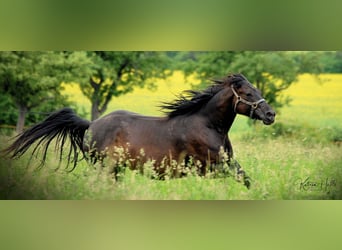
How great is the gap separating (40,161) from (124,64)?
97 cm

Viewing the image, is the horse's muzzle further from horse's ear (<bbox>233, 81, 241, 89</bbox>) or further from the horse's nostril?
horse's ear (<bbox>233, 81, 241, 89</bbox>)

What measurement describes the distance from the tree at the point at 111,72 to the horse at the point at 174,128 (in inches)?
6.5

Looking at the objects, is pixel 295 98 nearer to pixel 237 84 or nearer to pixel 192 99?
pixel 237 84

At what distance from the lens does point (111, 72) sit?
15.7 feet

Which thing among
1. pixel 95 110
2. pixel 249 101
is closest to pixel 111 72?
pixel 95 110

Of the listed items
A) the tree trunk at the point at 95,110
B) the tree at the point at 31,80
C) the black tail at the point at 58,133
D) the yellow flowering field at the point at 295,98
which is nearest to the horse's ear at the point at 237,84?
the yellow flowering field at the point at 295,98

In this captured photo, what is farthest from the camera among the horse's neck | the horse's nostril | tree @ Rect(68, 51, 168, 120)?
the horse's neck

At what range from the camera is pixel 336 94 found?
477 centimetres

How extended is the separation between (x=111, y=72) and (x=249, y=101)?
3.45 feet

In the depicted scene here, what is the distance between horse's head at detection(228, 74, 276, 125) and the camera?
4738 mm

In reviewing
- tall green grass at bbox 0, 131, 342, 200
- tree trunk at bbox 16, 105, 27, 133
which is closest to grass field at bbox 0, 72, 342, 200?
tall green grass at bbox 0, 131, 342, 200

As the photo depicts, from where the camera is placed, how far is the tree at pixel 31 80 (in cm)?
461
